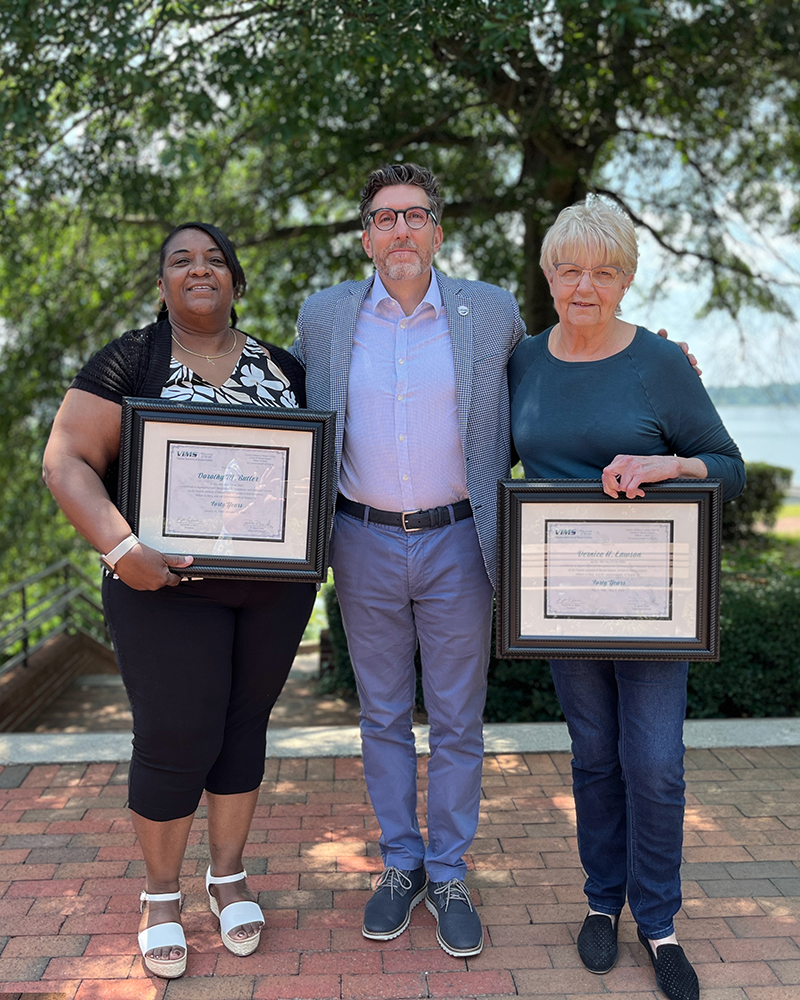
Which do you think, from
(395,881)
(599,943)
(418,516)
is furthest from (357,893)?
(418,516)

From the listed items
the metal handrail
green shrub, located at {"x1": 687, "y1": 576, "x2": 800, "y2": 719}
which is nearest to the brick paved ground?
green shrub, located at {"x1": 687, "y1": 576, "x2": 800, "y2": 719}

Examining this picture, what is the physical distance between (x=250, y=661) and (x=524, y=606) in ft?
2.87

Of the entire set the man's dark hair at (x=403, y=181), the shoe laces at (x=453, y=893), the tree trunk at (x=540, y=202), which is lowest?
the shoe laces at (x=453, y=893)

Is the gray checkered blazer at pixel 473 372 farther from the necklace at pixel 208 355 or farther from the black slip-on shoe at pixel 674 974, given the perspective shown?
the black slip-on shoe at pixel 674 974

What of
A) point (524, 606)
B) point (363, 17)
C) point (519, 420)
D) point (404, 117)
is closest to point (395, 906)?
point (524, 606)

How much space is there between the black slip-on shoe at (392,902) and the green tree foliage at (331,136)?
4146mm

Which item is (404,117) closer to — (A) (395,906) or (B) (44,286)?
(B) (44,286)

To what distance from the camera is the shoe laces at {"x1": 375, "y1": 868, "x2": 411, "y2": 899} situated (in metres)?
3.17

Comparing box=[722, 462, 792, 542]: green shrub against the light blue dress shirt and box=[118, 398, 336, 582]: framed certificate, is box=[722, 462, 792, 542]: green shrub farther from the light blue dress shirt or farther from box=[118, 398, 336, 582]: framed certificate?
box=[118, 398, 336, 582]: framed certificate

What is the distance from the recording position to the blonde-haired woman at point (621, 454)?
2688mm

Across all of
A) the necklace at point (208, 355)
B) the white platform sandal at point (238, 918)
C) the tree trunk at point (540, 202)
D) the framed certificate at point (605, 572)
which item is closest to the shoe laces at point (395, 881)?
the white platform sandal at point (238, 918)

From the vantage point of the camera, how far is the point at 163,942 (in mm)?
2904

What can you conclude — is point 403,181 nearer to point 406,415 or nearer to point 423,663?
point 406,415

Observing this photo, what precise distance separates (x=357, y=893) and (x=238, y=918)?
0.51 m
